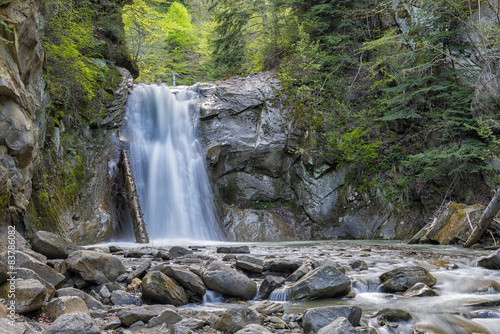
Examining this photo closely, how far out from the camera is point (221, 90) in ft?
45.6

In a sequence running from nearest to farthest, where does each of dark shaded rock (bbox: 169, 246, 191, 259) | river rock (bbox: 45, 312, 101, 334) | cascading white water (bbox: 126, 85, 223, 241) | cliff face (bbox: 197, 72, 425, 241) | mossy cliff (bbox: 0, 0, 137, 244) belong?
river rock (bbox: 45, 312, 101, 334), mossy cliff (bbox: 0, 0, 137, 244), dark shaded rock (bbox: 169, 246, 191, 259), cascading white water (bbox: 126, 85, 223, 241), cliff face (bbox: 197, 72, 425, 241)

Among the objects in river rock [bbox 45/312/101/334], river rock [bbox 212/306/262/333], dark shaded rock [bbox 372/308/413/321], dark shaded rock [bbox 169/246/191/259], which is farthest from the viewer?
dark shaded rock [bbox 169/246/191/259]

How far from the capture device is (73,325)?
270 centimetres

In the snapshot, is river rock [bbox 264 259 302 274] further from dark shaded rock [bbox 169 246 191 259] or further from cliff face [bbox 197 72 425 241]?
cliff face [bbox 197 72 425 241]

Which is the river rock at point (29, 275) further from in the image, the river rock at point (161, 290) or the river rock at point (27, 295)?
the river rock at point (161, 290)

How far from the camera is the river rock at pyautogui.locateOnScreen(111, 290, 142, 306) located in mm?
4133

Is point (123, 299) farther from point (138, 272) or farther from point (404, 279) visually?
point (404, 279)

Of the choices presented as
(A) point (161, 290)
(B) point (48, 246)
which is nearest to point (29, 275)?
(A) point (161, 290)

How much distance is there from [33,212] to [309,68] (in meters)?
11.3

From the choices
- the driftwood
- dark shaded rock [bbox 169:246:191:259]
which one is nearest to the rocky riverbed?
dark shaded rock [bbox 169:246:191:259]

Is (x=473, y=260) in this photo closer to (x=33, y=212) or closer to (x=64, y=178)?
(x=33, y=212)

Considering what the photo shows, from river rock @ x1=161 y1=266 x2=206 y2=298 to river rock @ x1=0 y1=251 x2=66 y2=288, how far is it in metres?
1.27

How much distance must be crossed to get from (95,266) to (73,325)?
7.01 ft

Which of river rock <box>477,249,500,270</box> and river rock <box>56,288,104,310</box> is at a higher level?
river rock <box>56,288,104,310</box>
